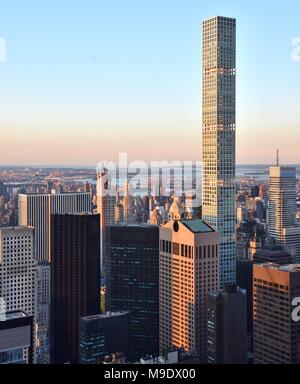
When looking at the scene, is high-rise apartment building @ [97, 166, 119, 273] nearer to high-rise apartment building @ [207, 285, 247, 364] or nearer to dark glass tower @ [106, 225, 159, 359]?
dark glass tower @ [106, 225, 159, 359]

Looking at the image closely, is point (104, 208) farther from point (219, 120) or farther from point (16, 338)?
point (219, 120)

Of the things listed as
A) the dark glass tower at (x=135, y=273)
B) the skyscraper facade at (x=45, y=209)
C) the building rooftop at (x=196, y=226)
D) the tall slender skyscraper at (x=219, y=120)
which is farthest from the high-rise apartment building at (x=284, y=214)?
the skyscraper facade at (x=45, y=209)

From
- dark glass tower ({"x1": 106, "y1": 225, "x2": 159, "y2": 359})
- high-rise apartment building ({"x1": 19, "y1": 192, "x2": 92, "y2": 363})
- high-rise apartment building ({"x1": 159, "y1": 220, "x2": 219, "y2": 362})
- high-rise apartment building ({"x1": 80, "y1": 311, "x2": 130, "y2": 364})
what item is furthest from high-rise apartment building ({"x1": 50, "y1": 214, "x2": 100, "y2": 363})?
high-rise apartment building ({"x1": 159, "y1": 220, "x2": 219, "y2": 362})

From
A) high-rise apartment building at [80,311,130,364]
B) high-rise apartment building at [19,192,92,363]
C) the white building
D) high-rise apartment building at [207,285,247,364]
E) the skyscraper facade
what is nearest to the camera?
high-rise apartment building at [207,285,247,364]

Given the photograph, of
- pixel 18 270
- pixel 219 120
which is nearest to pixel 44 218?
pixel 18 270

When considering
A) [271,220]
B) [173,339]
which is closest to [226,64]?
[271,220]

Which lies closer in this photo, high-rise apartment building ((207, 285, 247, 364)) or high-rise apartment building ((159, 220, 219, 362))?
high-rise apartment building ((207, 285, 247, 364))
